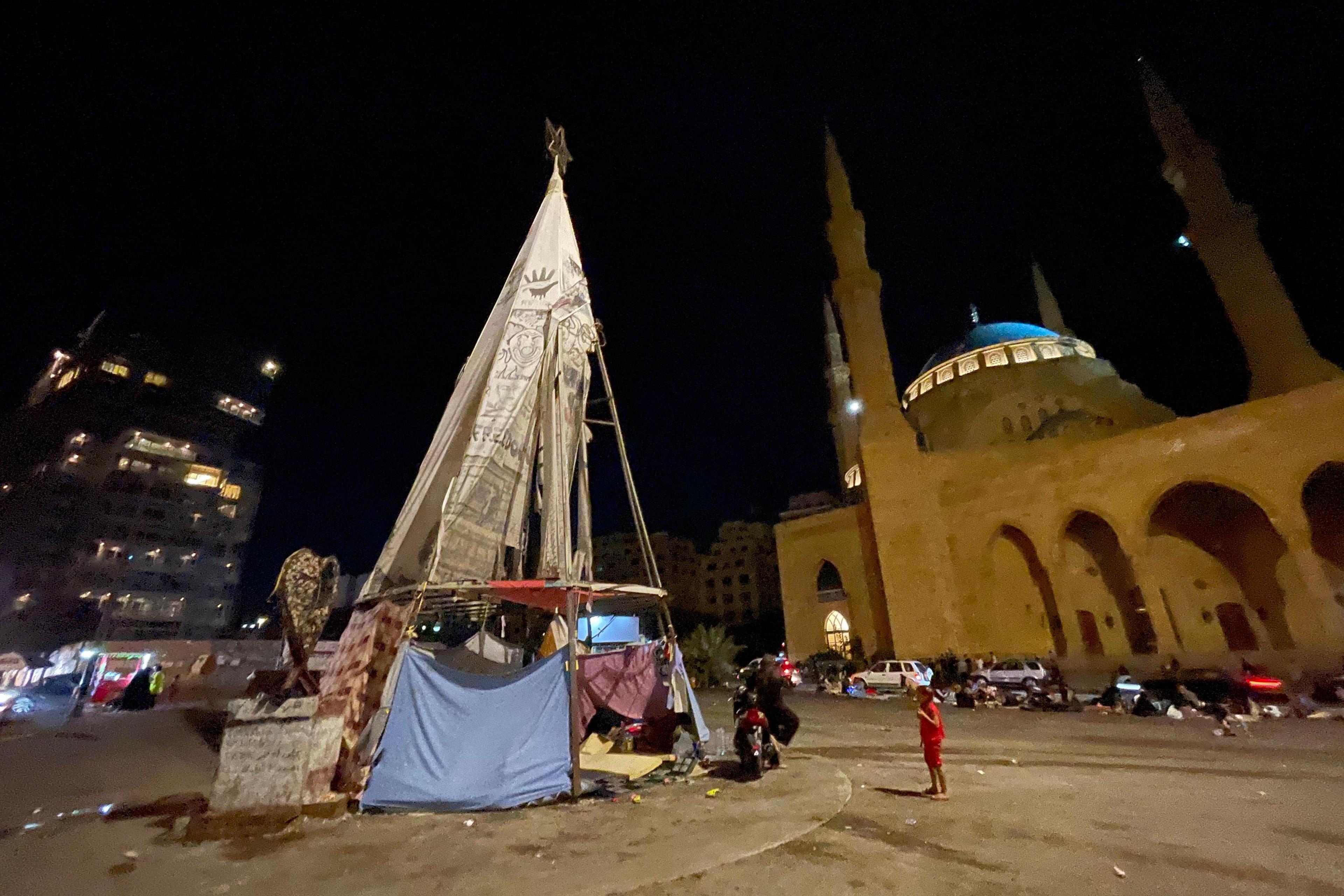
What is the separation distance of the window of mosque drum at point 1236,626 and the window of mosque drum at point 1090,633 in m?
5.13

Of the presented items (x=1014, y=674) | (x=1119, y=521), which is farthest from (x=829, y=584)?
(x=1014, y=674)

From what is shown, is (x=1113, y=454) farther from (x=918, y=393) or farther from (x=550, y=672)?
(x=550, y=672)

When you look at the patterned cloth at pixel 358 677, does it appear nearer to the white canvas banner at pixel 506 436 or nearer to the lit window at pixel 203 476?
the white canvas banner at pixel 506 436

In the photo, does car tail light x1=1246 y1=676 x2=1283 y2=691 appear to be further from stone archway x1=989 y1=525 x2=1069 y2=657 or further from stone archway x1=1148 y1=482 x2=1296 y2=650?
stone archway x1=989 y1=525 x2=1069 y2=657

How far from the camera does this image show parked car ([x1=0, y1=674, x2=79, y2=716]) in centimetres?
2117

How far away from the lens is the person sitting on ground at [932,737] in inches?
299

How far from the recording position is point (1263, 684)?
1686 centimetres

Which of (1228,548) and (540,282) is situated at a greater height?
(540,282)

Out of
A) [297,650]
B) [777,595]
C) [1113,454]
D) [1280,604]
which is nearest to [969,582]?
[1113,454]

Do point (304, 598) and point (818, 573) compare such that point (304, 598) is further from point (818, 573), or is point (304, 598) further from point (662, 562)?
point (662, 562)

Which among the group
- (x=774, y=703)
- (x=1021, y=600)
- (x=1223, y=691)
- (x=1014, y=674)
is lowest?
(x=1223, y=691)

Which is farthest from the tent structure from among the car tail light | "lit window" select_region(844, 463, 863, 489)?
"lit window" select_region(844, 463, 863, 489)

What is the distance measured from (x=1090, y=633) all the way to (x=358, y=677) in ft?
114

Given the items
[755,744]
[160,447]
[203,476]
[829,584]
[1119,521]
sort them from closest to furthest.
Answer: [755,744], [1119,521], [829,584], [160,447], [203,476]
